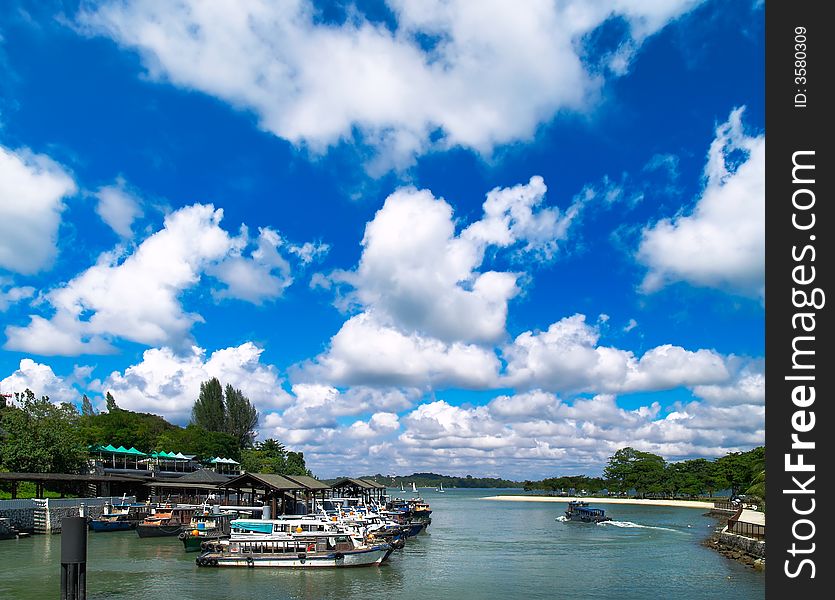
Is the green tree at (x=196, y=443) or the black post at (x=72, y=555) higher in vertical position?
the black post at (x=72, y=555)

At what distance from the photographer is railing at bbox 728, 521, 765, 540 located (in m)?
58.2

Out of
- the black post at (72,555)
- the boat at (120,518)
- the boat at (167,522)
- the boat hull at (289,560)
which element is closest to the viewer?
the black post at (72,555)

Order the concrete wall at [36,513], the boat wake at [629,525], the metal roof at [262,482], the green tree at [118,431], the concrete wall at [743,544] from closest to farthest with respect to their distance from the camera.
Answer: the concrete wall at [743,544] < the metal roof at [262,482] < the concrete wall at [36,513] < the boat wake at [629,525] < the green tree at [118,431]

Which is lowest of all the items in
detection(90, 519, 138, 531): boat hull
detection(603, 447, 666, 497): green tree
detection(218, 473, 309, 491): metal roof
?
detection(603, 447, 666, 497): green tree

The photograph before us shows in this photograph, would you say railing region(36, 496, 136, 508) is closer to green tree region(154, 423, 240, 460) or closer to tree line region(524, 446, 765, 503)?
green tree region(154, 423, 240, 460)

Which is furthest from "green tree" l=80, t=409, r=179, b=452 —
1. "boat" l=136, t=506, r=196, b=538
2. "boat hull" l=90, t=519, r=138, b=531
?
"boat" l=136, t=506, r=196, b=538

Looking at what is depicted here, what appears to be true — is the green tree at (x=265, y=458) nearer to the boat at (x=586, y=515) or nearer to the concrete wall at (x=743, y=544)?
the boat at (x=586, y=515)

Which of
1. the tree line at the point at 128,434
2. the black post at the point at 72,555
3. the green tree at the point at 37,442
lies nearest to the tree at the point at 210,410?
the tree line at the point at 128,434

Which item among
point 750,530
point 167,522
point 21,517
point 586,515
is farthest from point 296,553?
point 586,515

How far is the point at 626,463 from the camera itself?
180 m

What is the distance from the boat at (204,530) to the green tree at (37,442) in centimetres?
2778

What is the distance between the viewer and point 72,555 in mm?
23688

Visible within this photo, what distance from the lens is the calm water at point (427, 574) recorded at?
37469 millimetres
